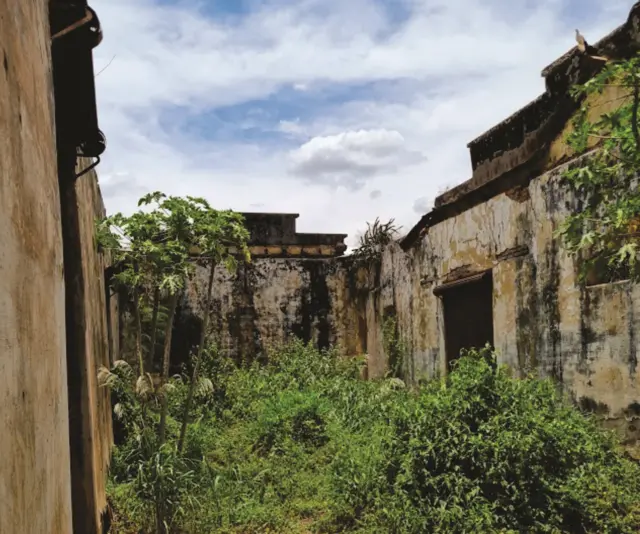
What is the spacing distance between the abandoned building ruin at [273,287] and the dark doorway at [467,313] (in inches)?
1.2

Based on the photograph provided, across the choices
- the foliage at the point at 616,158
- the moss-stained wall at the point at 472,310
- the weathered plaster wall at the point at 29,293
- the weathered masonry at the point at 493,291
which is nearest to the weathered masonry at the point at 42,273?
the weathered plaster wall at the point at 29,293

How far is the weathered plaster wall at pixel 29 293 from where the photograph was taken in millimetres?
1770

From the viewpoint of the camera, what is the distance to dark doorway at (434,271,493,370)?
841cm

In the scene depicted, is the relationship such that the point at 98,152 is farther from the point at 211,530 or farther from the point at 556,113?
the point at 556,113

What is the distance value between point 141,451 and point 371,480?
2046 millimetres

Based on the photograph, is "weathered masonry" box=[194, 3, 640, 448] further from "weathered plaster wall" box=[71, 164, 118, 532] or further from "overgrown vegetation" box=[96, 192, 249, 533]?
"weathered plaster wall" box=[71, 164, 118, 532]

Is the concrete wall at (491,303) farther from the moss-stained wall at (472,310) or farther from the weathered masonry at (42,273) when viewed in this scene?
the weathered masonry at (42,273)

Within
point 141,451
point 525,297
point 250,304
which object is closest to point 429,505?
point 141,451

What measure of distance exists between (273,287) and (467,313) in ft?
15.8

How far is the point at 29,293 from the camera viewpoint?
2102 mm

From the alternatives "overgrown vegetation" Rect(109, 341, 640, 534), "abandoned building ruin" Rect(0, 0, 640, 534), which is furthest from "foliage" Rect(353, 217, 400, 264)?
"overgrown vegetation" Rect(109, 341, 640, 534)

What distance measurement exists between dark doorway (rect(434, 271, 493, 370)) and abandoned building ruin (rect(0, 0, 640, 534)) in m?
0.03

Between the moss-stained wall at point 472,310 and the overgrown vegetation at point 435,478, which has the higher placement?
the moss-stained wall at point 472,310

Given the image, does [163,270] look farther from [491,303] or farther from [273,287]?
[273,287]
